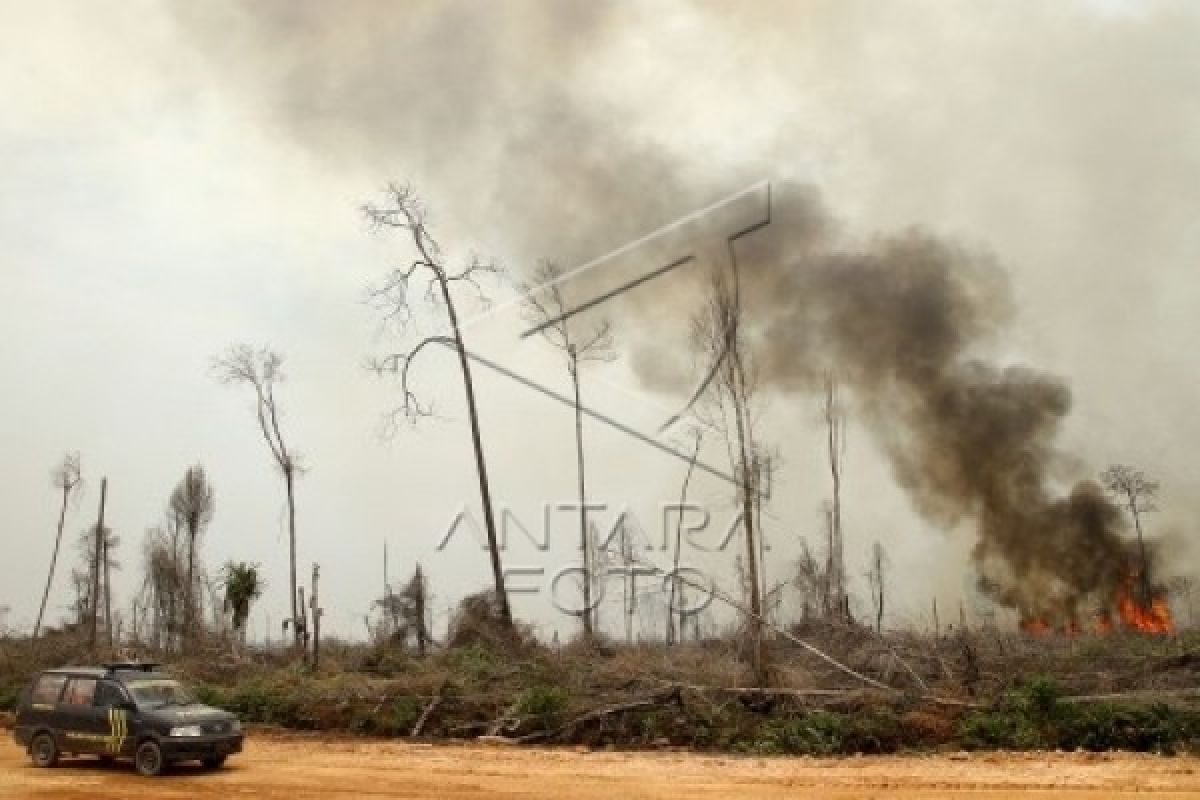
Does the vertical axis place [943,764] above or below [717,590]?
below

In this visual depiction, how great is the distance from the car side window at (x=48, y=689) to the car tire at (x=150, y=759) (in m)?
2.27

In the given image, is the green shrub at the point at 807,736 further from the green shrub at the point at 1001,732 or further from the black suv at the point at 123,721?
the black suv at the point at 123,721

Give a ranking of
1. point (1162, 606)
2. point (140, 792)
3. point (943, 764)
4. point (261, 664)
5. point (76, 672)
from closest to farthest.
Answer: point (140, 792) < point (943, 764) < point (76, 672) < point (261, 664) < point (1162, 606)

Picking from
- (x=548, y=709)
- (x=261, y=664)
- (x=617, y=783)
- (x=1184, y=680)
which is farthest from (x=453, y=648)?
(x=1184, y=680)

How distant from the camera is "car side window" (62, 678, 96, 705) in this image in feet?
55.4

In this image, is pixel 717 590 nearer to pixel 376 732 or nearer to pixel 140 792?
pixel 376 732

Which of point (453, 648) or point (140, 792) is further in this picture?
point (453, 648)

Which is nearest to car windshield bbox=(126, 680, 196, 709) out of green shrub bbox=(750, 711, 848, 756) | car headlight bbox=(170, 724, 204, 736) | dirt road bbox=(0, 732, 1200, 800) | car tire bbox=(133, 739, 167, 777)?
car tire bbox=(133, 739, 167, 777)

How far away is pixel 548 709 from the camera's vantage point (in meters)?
20.5

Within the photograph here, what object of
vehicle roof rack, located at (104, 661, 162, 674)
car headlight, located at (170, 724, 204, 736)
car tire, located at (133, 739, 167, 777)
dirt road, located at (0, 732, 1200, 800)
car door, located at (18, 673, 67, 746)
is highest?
vehicle roof rack, located at (104, 661, 162, 674)

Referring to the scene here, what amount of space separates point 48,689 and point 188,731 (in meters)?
3.26

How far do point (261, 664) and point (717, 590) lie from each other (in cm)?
1686

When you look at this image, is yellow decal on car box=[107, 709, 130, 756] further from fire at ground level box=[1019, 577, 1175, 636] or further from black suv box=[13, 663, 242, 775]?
fire at ground level box=[1019, 577, 1175, 636]

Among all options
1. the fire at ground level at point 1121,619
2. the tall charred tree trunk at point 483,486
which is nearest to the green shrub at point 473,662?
the tall charred tree trunk at point 483,486
